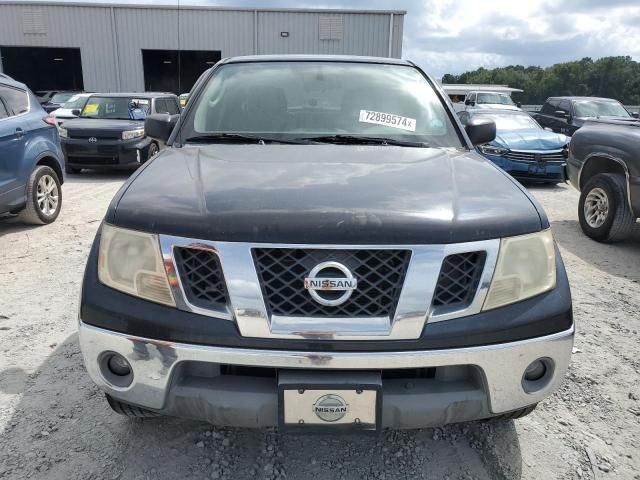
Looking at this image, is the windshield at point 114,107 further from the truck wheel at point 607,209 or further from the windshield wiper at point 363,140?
the windshield wiper at point 363,140

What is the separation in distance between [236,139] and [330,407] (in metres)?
1.57

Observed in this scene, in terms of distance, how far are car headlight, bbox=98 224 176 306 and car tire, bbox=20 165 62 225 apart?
177 inches

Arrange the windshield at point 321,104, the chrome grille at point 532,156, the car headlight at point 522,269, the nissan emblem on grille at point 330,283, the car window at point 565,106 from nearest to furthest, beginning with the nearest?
the nissan emblem on grille at point 330,283 → the car headlight at point 522,269 → the windshield at point 321,104 → the chrome grille at point 532,156 → the car window at point 565,106

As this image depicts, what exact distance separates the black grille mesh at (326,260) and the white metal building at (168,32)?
81.4 ft

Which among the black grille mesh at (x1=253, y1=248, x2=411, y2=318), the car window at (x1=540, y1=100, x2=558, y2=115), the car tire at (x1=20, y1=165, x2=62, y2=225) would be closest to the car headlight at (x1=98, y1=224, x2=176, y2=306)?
the black grille mesh at (x1=253, y1=248, x2=411, y2=318)

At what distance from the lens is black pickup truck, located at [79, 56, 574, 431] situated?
1721mm

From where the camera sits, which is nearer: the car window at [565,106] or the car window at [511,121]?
the car window at [511,121]

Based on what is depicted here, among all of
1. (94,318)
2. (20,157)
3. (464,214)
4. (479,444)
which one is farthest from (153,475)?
(20,157)

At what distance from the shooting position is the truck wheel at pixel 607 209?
5465mm

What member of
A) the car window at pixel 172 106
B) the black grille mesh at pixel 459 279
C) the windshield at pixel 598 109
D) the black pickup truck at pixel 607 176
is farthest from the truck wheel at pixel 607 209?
the windshield at pixel 598 109

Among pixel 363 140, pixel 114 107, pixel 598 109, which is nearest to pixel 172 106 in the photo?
pixel 114 107

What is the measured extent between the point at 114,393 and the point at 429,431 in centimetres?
137

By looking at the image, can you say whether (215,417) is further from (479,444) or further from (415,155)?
(415,155)

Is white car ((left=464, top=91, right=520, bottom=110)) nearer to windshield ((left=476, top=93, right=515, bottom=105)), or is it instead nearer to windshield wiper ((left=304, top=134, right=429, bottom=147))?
windshield ((left=476, top=93, right=515, bottom=105))
